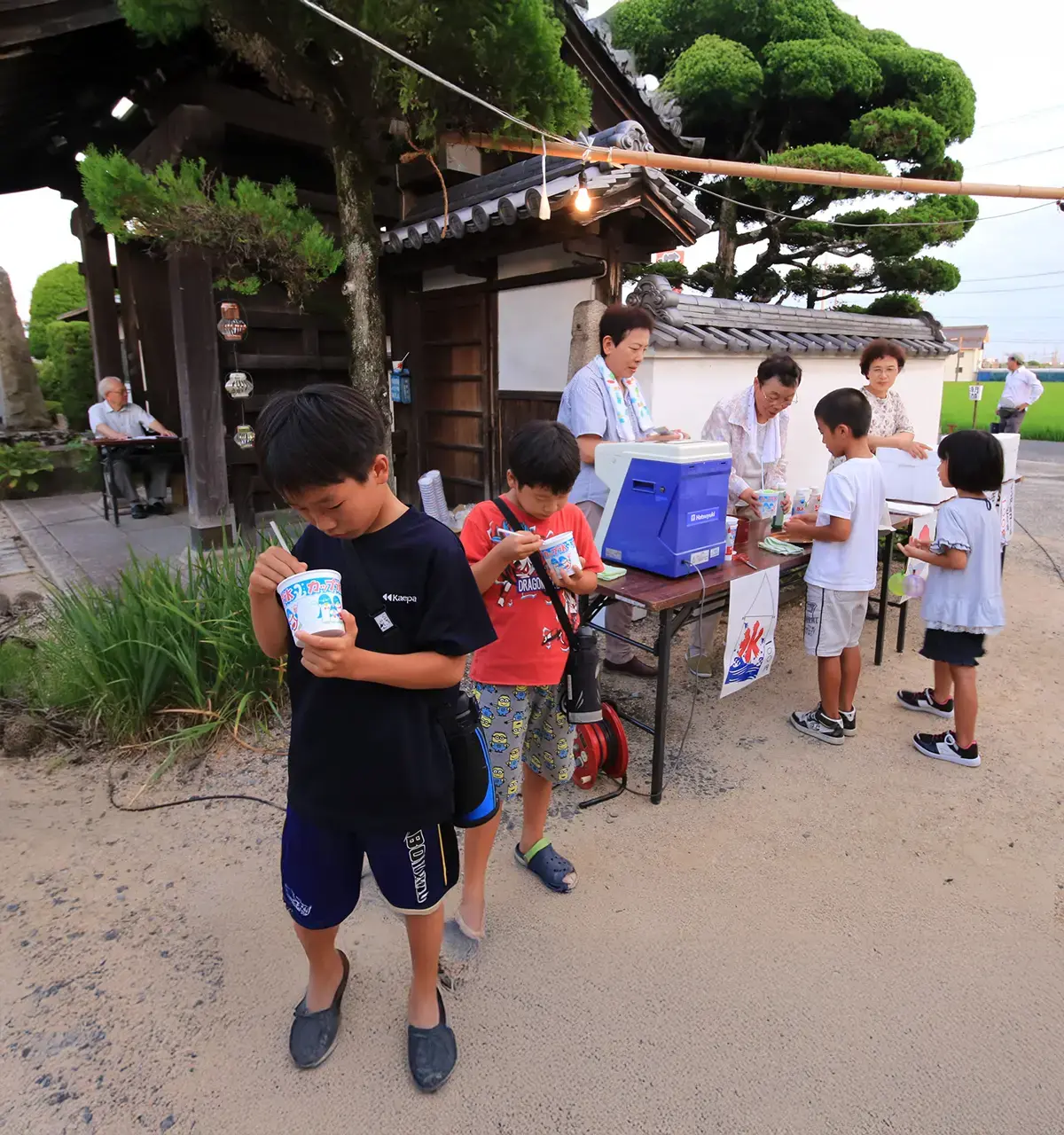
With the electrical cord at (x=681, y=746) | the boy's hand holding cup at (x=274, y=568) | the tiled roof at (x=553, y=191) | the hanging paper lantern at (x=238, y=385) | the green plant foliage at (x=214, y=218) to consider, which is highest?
the tiled roof at (x=553, y=191)

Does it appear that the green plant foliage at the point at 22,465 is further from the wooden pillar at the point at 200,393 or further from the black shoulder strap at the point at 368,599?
the black shoulder strap at the point at 368,599

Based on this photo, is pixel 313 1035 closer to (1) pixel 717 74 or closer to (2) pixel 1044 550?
(2) pixel 1044 550

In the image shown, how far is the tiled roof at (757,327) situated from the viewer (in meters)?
5.27

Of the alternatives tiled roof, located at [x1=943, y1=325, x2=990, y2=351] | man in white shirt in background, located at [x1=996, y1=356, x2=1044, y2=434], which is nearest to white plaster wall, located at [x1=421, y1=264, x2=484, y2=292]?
man in white shirt in background, located at [x1=996, y1=356, x2=1044, y2=434]

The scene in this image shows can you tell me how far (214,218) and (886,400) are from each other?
4.38 metres

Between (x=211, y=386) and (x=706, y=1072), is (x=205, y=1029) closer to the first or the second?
(x=706, y=1072)

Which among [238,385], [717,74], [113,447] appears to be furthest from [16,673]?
[717,74]

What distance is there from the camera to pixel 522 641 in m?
2.14

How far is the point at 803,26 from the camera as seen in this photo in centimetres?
1188

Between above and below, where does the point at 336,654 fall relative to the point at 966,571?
above

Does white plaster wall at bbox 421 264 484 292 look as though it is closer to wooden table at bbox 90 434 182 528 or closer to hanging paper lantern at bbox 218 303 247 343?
hanging paper lantern at bbox 218 303 247 343

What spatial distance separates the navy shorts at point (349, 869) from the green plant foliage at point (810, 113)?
1148 centimetres

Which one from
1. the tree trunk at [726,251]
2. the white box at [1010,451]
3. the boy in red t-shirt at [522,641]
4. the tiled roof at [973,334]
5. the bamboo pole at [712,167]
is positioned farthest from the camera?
the tiled roof at [973,334]

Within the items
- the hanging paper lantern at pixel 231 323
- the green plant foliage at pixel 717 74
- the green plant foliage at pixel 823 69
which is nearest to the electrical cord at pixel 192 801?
the hanging paper lantern at pixel 231 323
